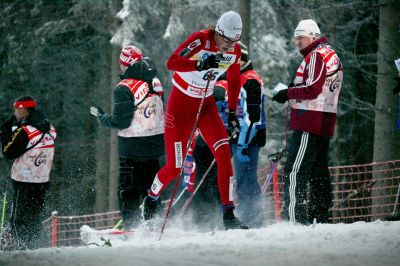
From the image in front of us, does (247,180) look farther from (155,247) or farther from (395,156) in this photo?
(395,156)

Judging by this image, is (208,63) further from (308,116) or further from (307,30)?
(307,30)

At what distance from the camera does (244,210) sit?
8.63 metres

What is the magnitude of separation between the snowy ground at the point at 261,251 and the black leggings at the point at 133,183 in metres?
2.54

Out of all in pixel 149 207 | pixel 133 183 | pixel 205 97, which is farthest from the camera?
pixel 133 183

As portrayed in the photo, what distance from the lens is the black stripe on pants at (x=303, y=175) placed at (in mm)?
7746

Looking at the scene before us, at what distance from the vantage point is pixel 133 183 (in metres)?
8.88

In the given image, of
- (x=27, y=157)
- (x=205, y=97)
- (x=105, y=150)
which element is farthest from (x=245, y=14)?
(x=205, y=97)

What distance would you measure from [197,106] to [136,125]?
143 centimetres

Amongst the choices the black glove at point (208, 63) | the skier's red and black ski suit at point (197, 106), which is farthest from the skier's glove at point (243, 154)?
the black glove at point (208, 63)

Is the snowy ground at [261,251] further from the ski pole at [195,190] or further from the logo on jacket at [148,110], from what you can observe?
the logo on jacket at [148,110]

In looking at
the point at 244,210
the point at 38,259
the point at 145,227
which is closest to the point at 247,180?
the point at 244,210

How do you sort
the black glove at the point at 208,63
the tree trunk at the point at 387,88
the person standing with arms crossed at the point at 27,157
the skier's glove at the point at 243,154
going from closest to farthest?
1. the black glove at the point at 208,63
2. the skier's glove at the point at 243,154
3. the person standing with arms crossed at the point at 27,157
4. the tree trunk at the point at 387,88

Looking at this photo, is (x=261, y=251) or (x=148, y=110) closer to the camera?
(x=261, y=251)

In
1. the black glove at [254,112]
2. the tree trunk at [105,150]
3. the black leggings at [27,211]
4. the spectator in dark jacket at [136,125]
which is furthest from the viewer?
the tree trunk at [105,150]
